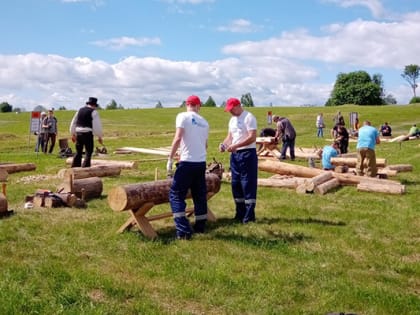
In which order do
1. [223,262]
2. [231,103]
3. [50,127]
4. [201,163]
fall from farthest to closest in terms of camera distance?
[50,127] → [231,103] → [201,163] → [223,262]

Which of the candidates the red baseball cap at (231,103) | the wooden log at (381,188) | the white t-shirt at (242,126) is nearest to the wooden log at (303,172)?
the wooden log at (381,188)

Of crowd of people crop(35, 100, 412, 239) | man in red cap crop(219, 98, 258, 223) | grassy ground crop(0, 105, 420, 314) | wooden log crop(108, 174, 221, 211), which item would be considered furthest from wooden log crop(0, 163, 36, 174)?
man in red cap crop(219, 98, 258, 223)

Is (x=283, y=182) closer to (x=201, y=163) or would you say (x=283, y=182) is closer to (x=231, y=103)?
(x=231, y=103)

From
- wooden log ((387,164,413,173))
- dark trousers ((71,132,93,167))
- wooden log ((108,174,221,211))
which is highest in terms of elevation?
dark trousers ((71,132,93,167))

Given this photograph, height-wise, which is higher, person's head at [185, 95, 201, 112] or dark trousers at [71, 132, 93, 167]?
person's head at [185, 95, 201, 112]

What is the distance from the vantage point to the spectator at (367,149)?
12812mm

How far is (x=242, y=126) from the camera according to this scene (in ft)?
26.5

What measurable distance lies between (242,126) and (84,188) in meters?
3.83

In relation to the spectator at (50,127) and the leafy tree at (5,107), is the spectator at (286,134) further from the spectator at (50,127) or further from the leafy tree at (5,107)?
the leafy tree at (5,107)

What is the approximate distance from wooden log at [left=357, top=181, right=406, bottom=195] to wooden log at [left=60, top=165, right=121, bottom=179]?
627 cm

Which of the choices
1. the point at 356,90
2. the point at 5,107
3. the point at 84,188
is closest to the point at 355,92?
the point at 356,90

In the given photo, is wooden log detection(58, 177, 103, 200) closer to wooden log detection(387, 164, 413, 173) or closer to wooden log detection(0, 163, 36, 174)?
wooden log detection(0, 163, 36, 174)

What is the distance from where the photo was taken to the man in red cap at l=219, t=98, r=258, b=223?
7.99 m

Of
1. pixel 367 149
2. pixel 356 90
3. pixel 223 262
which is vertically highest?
pixel 356 90
